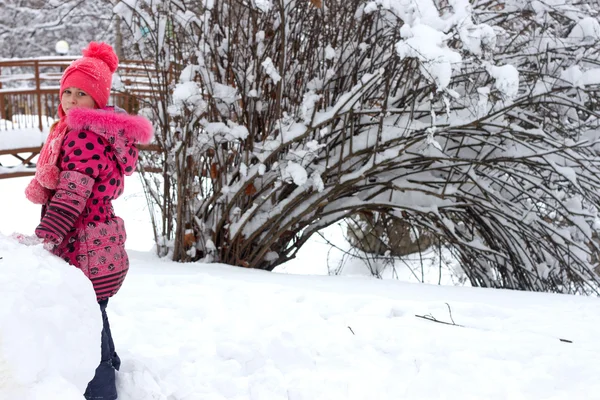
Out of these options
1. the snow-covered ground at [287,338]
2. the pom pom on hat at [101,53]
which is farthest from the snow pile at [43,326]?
the pom pom on hat at [101,53]

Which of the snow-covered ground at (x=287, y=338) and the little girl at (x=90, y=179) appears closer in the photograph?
the snow-covered ground at (x=287, y=338)

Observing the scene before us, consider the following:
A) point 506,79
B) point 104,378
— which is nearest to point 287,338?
point 104,378

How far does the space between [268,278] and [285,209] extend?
2.30 feet

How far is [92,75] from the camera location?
2.17 meters

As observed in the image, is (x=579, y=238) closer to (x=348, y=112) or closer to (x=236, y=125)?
(x=348, y=112)

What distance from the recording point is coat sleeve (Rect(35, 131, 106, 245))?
1.96 metres

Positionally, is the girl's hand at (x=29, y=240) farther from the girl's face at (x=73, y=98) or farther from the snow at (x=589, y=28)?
the snow at (x=589, y=28)

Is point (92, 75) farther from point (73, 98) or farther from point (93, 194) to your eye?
point (93, 194)

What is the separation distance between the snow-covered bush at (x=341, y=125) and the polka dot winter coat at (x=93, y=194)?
1.74 m

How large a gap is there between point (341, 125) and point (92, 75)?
271 cm

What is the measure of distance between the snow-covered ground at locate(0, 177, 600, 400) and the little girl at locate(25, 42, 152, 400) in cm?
17

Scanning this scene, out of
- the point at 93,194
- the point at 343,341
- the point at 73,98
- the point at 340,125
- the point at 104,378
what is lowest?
the point at 343,341

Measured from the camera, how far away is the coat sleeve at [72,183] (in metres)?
1.96

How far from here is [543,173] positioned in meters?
5.22
